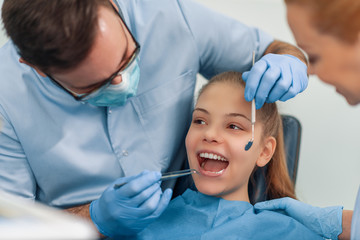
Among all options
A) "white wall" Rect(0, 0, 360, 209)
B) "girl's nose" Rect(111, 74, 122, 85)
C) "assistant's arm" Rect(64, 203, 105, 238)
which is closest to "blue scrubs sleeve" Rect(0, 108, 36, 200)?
"assistant's arm" Rect(64, 203, 105, 238)

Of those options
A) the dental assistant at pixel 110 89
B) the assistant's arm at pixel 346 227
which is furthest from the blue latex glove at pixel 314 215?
the dental assistant at pixel 110 89

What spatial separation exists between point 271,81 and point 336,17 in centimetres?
54

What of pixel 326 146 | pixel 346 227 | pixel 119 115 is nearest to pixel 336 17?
pixel 346 227

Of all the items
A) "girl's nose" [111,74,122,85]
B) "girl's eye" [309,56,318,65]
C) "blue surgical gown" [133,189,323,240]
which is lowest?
"blue surgical gown" [133,189,323,240]

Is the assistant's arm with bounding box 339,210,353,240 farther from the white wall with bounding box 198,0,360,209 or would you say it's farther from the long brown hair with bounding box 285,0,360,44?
the white wall with bounding box 198,0,360,209

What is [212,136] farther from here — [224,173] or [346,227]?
[346,227]

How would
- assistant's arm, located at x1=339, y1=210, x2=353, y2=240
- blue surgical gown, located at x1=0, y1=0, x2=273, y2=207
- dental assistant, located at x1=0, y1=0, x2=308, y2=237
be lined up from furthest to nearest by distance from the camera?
A: blue surgical gown, located at x1=0, y1=0, x2=273, y2=207 < assistant's arm, located at x1=339, y1=210, x2=353, y2=240 < dental assistant, located at x1=0, y1=0, x2=308, y2=237

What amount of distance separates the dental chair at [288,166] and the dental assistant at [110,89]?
11 cm

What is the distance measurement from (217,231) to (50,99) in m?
0.77

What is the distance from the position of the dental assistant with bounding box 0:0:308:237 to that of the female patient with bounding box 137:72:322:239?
0.12 m

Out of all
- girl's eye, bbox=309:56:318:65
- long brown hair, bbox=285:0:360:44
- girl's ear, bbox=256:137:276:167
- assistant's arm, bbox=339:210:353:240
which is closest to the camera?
long brown hair, bbox=285:0:360:44

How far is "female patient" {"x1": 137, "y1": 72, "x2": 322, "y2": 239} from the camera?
55.5 inches

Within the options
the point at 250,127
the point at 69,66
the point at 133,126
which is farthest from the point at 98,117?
the point at 250,127

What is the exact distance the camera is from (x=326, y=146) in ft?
7.53
